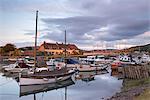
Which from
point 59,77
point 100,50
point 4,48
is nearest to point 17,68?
point 59,77

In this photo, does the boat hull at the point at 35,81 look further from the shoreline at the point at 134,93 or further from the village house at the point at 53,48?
the village house at the point at 53,48

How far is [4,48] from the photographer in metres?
128

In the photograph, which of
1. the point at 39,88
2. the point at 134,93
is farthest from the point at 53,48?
the point at 134,93

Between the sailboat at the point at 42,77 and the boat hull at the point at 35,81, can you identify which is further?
the sailboat at the point at 42,77

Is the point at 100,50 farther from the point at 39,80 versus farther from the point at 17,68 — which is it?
the point at 39,80

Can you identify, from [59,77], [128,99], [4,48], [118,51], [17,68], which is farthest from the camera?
[118,51]

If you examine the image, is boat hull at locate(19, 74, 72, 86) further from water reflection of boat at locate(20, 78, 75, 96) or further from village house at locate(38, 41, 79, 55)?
village house at locate(38, 41, 79, 55)

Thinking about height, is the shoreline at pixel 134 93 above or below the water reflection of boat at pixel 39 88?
above

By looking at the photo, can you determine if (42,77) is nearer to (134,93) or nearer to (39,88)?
(39,88)

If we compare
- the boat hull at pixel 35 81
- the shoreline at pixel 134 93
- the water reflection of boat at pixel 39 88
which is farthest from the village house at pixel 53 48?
the shoreline at pixel 134 93

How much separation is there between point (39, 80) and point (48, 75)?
6.06ft

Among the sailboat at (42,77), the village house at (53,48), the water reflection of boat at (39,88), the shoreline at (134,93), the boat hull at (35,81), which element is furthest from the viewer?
the village house at (53,48)

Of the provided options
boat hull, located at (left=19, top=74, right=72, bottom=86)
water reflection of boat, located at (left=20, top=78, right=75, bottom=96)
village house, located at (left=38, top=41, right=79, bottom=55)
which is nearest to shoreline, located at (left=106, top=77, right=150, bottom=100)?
water reflection of boat, located at (left=20, top=78, right=75, bottom=96)

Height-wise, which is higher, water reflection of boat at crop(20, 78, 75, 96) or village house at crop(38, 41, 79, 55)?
village house at crop(38, 41, 79, 55)
